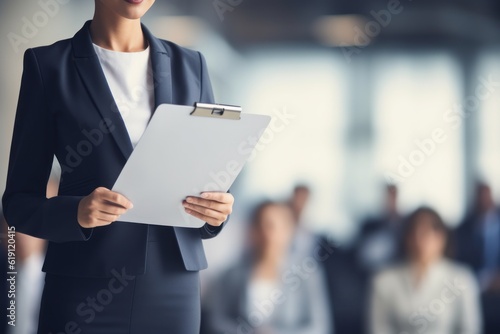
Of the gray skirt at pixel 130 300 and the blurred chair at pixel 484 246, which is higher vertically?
the gray skirt at pixel 130 300

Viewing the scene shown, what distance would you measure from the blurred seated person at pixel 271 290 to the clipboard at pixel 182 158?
7.06ft

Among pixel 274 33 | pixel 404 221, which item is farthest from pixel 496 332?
pixel 274 33

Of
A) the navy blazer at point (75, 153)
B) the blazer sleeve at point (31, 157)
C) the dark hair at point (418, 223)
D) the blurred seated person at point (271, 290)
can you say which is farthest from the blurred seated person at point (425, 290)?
the blazer sleeve at point (31, 157)

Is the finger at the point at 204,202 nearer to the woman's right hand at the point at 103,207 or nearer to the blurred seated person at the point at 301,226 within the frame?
the woman's right hand at the point at 103,207

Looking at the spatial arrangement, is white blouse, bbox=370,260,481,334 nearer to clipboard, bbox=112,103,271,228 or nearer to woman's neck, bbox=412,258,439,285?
woman's neck, bbox=412,258,439,285

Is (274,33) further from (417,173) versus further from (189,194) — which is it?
(189,194)

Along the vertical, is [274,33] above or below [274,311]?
above

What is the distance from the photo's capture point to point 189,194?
3.51 ft

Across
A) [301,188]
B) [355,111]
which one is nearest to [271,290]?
[301,188]

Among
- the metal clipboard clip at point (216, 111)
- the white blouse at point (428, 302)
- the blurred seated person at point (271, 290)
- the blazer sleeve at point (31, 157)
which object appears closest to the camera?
the metal clipboard clip at point (216, 111)

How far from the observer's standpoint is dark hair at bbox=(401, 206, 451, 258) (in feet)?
11.0

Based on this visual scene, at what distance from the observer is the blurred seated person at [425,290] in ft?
10.8

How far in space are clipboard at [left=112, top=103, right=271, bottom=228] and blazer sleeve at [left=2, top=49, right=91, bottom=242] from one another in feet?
0.54

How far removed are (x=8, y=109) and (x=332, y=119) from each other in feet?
4.94
